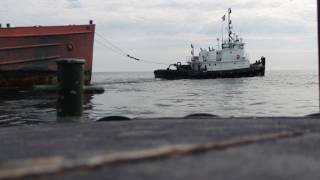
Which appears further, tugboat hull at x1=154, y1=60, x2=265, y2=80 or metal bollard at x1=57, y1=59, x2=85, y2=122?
tugboat hull at x1=154, y1=60, x2=265, y2=80

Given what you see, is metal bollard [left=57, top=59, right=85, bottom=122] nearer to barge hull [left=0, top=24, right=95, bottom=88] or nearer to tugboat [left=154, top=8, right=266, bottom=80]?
barge hull [left=0, top=24, right=95, bottom=88]

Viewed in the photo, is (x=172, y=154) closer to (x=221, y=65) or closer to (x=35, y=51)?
(x=35, y=51)

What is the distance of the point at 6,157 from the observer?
4.17m

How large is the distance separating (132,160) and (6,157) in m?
1.22

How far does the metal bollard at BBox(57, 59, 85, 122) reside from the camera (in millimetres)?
7137

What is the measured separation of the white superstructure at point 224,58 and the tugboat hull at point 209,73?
0.57 m

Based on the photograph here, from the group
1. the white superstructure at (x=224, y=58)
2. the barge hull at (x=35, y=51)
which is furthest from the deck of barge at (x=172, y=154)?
the white superstructure at (x=224, y=58)

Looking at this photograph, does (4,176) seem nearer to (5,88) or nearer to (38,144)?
(38,144)

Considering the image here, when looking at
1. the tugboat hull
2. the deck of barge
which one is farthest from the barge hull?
the tugboat hull

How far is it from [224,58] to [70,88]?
2463 inches

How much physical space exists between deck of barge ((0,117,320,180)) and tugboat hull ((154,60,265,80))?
6512cm

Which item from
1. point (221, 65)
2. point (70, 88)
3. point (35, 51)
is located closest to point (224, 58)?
point (221, 65)

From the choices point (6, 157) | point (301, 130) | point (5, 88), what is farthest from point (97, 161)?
point (5, 88)

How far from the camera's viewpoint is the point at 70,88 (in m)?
7.23
